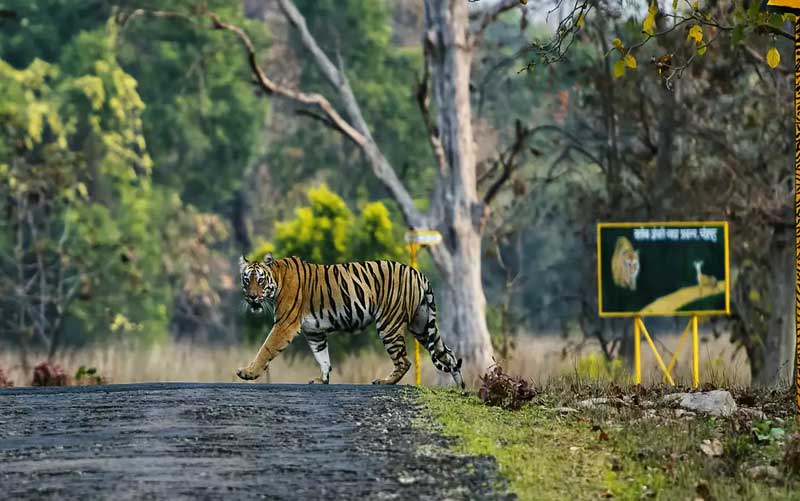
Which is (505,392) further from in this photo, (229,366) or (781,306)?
(229,366)

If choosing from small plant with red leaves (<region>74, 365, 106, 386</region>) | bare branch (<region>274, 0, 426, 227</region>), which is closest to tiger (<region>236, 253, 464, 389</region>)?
small plant with red leaves (<region>74, 365, 106, 386</region>)

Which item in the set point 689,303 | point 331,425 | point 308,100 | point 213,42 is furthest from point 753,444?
point 213,42

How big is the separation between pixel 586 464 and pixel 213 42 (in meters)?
37.4

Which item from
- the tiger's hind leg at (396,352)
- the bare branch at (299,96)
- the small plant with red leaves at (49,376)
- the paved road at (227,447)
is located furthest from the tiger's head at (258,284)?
the bare branch at (299,96)

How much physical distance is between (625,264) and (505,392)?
6474 millimetres

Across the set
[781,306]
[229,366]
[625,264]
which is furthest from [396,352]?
[229,366]

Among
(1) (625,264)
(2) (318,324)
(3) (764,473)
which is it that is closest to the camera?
(3) (764,473)

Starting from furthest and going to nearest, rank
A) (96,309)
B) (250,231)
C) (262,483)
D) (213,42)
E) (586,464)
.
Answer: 1. (250,231)
2. (213,42)
3. (96,309)
4. (586,464)
5. (262,483)

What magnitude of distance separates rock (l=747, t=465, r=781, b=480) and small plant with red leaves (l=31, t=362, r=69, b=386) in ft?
35.1

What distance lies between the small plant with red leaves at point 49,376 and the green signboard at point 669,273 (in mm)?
6540

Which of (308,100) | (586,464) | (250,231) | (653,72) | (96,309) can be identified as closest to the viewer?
(586,464)

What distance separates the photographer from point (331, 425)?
13.1 meters

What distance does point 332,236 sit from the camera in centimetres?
3428

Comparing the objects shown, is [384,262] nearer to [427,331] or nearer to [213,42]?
[427,331]
